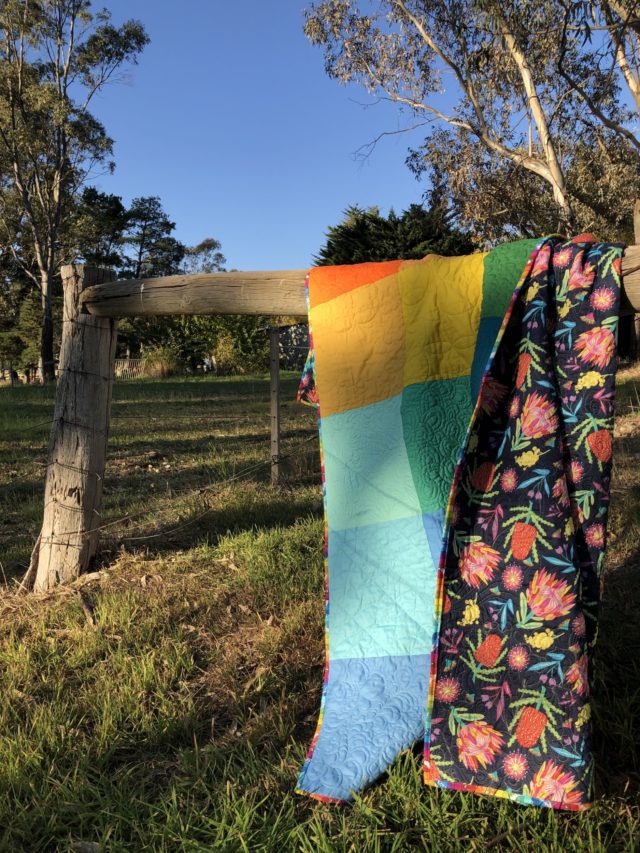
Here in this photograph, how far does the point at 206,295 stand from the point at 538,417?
5.06 ft

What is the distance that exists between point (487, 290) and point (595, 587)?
2.82 ft

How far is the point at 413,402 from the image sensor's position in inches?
77.2

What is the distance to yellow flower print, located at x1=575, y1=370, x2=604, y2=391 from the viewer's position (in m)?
1.64

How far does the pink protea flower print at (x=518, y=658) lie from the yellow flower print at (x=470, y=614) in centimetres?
11

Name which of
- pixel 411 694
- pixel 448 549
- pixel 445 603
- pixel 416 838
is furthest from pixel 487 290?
pixel 416 838

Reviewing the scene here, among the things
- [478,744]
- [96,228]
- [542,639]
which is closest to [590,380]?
[542,639]

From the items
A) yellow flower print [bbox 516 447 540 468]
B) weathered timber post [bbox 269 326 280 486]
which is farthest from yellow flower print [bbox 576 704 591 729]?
weathered timber post [bbox 269 326 280 486]

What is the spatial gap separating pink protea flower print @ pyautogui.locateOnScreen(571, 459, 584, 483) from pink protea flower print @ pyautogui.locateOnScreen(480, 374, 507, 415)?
24 cm

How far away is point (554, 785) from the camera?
1.49m

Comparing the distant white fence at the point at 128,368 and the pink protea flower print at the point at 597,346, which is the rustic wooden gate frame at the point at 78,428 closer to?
the pink protea flower print at the point at 597,346

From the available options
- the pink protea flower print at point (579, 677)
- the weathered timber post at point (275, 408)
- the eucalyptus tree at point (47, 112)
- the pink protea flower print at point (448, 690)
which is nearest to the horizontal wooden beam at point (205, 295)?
the pink protea flower print at point (448, 690)

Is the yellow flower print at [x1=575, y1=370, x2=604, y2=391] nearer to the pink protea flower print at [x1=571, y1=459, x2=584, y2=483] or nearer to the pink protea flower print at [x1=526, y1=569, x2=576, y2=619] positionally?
the pink protea flower print at [x1=571, y1=459, x2=584, y2=483]

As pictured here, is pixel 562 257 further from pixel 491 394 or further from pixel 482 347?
pixel 491 394

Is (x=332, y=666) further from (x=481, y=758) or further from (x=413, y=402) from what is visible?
(x=413, y=402)
